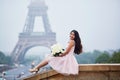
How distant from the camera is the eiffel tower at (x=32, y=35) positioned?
14.2 m

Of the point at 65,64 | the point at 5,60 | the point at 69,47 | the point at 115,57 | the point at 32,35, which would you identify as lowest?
the point at 5,60

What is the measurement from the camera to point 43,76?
3.40 metres

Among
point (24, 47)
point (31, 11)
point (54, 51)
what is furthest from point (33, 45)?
point (54, 51)

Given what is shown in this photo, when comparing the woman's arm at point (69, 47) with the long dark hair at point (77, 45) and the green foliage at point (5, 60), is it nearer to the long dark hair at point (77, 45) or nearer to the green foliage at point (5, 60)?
the long dark hair at point (77, 45)

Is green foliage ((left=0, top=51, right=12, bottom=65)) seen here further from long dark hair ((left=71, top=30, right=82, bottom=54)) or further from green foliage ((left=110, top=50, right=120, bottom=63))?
long dark hair ((left=71, top=30, right=82, bottom=54))

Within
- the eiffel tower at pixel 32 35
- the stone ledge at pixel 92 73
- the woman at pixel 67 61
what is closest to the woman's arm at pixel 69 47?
the woman at pixel 67 61

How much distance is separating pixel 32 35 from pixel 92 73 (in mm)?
11218

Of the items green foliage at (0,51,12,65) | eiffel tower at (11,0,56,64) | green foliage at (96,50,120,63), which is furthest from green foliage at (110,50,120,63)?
green foliage at (0,51,12,65)

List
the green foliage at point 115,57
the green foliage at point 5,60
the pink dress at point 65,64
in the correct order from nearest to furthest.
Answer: the pink dress at point 65,64
the green foliage at point 115,57
the green foliage at point 5,60

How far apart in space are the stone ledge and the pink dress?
59 mm

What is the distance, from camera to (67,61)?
339 cm

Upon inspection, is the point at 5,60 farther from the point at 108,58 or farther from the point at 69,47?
the point at 69,47

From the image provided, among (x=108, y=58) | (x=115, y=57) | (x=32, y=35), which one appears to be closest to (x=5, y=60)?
(x=32, y=35)

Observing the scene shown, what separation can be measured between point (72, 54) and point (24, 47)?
11.2m
